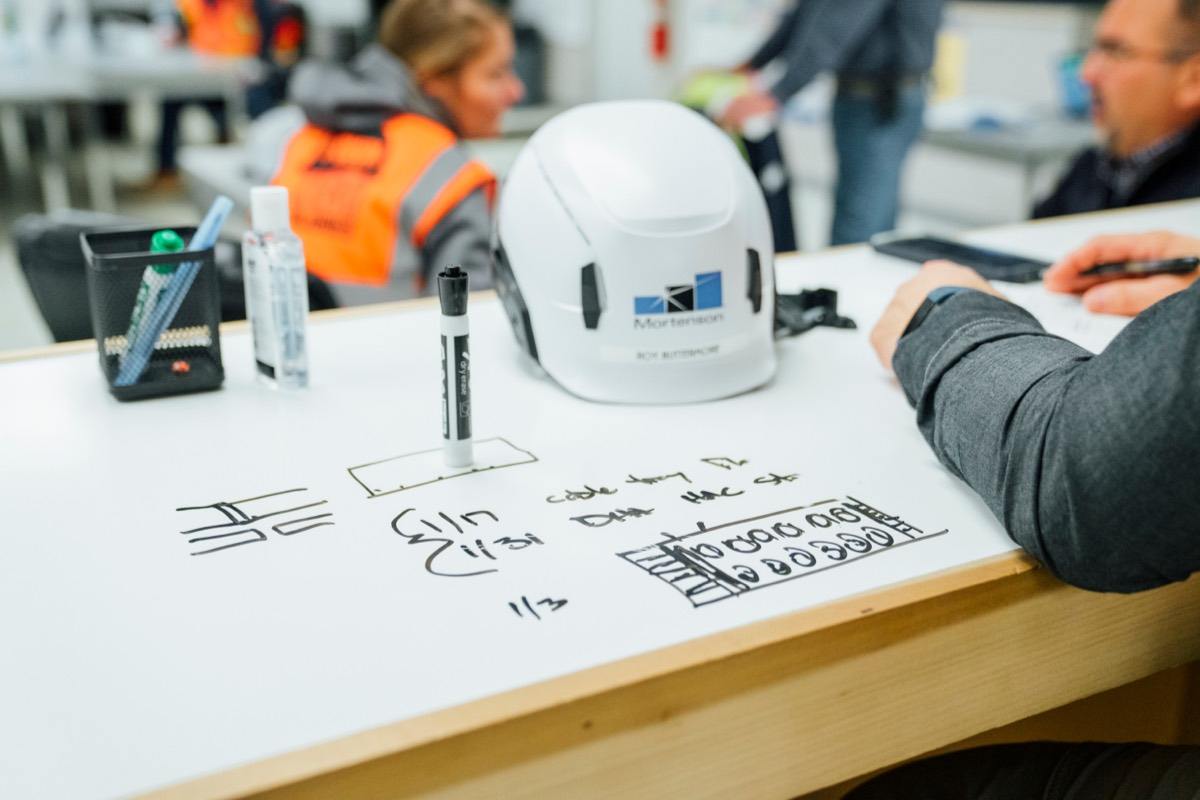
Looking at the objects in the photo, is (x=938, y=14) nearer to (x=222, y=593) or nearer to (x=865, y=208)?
(x=865, y=208)

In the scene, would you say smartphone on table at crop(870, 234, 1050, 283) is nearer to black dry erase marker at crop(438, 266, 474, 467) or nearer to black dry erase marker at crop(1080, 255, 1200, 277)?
black dry erase marker at crop(1080, 255, 1200, 277)

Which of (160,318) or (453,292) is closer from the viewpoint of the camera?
(453,292)

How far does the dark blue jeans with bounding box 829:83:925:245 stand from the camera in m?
3.04

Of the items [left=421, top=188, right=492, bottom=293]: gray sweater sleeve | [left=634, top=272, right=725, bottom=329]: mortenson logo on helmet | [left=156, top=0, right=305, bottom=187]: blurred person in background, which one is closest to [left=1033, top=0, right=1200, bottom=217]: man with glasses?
[left=421, top=188, right=492, bottom=293]: gray sweater sleeve

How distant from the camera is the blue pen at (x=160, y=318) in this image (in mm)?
911

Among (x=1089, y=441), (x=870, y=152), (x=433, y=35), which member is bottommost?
(x=870, y=152)

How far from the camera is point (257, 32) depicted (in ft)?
17.7

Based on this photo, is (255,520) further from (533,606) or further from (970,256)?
(970,256)

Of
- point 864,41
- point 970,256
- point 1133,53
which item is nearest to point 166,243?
point 970,256

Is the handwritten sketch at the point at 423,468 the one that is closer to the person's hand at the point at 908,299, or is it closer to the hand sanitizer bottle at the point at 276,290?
the hand sanitizer bottle at the point at 276,290

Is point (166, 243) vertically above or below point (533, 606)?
above

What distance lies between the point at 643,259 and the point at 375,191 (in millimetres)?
837

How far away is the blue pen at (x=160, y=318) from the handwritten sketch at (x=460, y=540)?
1.06 feet

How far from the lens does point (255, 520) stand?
0.72 metres
